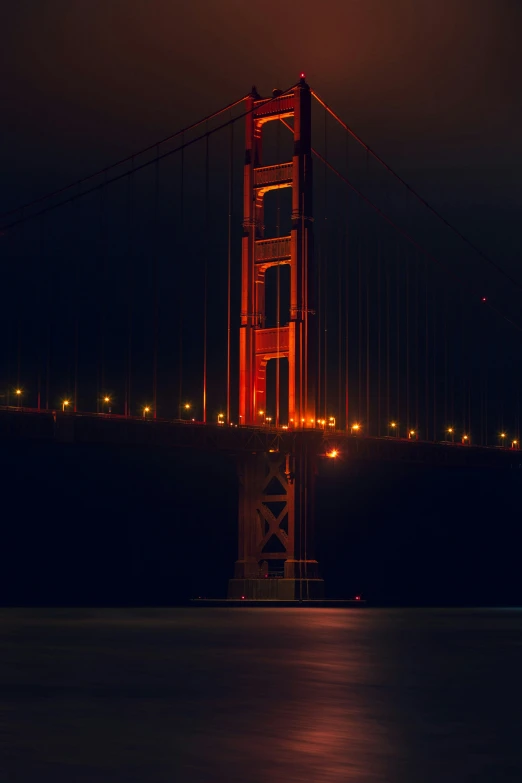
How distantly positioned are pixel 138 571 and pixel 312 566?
36.6m

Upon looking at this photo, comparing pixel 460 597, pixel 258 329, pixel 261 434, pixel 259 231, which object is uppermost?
pixel 259 231

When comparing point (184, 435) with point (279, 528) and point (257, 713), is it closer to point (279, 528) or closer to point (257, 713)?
point (279, 528)

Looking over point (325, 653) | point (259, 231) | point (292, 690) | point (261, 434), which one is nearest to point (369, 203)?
point (259, 231)

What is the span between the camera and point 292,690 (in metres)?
19.4

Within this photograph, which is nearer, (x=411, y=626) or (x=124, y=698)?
(x=124, y=698)

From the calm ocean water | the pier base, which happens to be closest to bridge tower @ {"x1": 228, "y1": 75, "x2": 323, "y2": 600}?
the pier base

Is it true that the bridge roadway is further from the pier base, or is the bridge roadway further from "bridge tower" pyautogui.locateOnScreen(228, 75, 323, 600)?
the pier base

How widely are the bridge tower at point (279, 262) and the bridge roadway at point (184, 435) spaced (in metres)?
1.40

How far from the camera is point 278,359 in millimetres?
77188

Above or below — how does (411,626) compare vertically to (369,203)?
below

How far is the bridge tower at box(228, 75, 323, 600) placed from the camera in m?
74.6

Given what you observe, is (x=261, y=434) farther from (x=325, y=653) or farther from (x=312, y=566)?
(x=325, y=653)

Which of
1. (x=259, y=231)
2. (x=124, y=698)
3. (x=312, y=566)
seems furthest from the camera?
(x=259, y=231)

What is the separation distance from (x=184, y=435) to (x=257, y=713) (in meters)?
59.2
